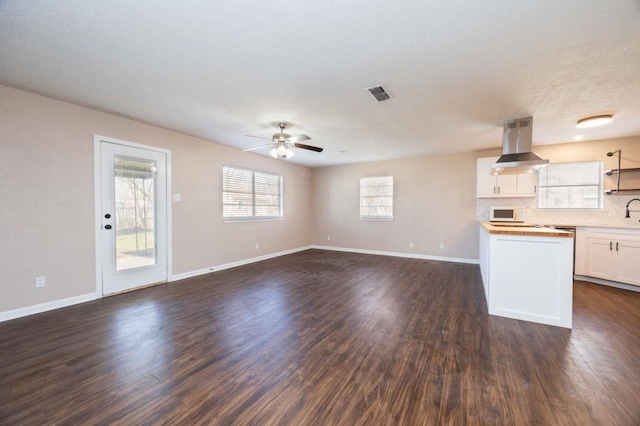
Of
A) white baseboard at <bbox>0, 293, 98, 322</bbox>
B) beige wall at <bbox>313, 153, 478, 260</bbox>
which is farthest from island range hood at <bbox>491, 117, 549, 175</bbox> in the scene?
white baseboard at <bbox>0, 293, 98, 322</bbox>

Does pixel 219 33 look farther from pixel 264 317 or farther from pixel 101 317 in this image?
pixel 101 317

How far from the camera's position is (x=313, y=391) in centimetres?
179

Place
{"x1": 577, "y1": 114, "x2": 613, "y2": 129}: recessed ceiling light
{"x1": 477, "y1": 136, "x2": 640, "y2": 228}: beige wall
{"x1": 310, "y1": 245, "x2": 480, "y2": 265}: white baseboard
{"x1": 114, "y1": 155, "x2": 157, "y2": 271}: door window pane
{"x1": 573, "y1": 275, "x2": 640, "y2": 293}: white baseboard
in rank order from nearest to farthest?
{"x1": 577, "y1": 114, "x2": 613, "y2": 129}: recessed ceiling light < {"x1": 114, "y1": 155, "x2": 157, "y2": 271}: door window pane < {"x1": 573, "y1": 275, "x2": 640, "y2": 293}: white baseboard < {"x1": 477, "y1": 136, "x2": 640, "y2": 228}: beige wall < {"x1": 310, "y1": 245, "x2": 480, "y2": 265}: white baseboard

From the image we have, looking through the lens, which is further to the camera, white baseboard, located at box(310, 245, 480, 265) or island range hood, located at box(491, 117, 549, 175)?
white baseboard, located at box(310, 245, 480, 265)

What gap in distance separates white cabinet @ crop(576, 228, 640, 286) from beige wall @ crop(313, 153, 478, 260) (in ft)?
5.86

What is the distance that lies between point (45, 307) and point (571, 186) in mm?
8871

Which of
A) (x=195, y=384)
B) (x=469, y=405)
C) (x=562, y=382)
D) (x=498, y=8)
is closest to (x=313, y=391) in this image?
(x=195, y=384)

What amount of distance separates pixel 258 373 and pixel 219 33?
2.70m

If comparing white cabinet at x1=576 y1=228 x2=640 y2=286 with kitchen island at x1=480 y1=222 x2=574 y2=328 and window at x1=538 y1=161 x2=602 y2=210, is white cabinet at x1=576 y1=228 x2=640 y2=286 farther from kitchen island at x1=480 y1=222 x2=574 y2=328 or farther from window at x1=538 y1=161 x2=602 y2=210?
kitchen island at x1=480 y1=222 x2=574 y2=328

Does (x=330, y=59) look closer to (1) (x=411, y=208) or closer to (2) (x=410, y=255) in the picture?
(1) (x=411, y=208)

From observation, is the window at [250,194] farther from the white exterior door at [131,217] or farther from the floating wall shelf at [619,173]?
the floating wall shelf at [619,173]

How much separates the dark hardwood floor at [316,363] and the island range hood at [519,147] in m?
2.04

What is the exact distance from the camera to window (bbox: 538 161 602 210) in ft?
16.1

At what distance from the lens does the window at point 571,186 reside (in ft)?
16.1
